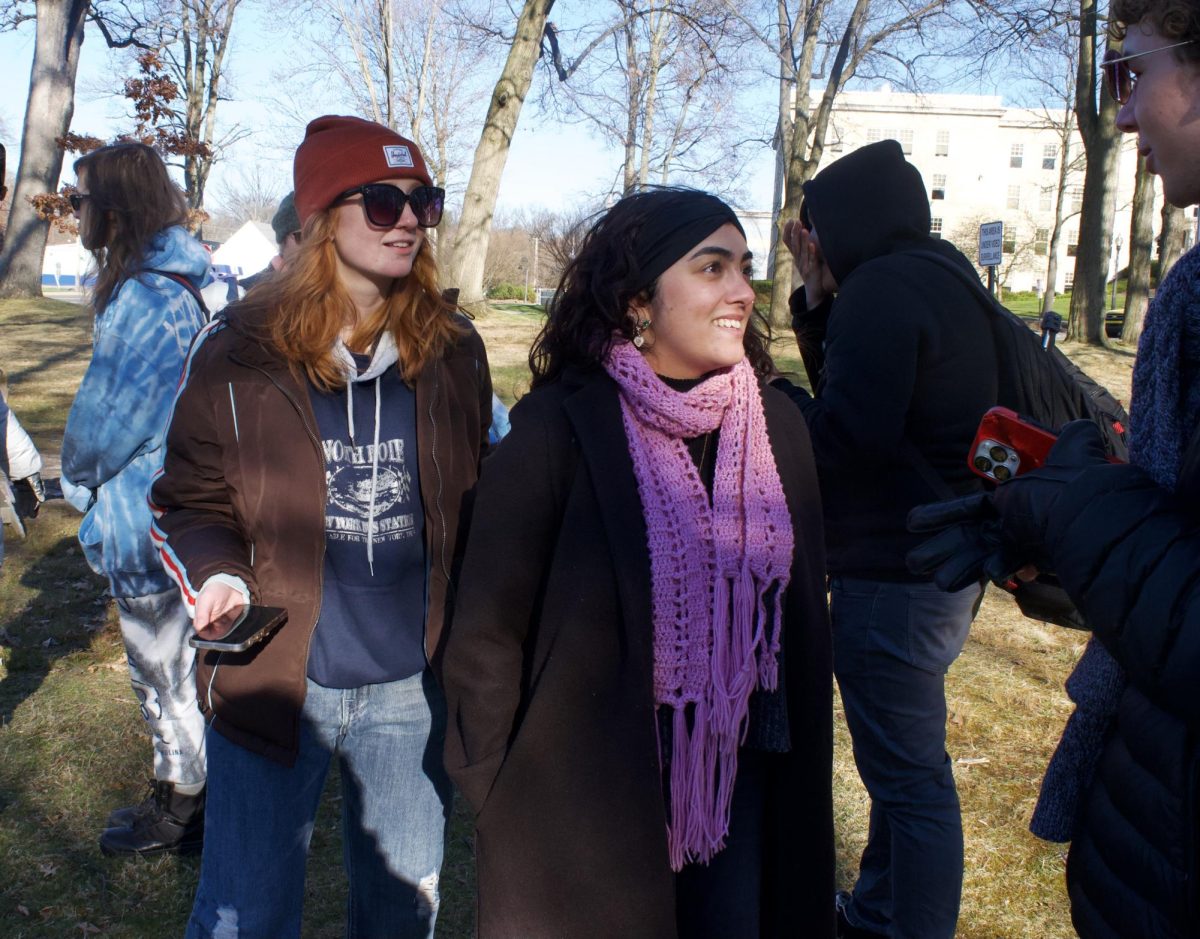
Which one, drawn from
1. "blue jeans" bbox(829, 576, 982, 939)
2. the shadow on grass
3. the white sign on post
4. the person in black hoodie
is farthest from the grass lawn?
the white sign on post

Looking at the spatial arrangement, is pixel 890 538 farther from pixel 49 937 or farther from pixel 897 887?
pixel 49 937

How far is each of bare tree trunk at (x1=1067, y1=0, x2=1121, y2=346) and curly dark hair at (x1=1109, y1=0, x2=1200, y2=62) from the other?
57.9ft

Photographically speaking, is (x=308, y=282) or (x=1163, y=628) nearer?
(x=1163, y=628)

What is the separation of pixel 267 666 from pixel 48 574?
4.79 m

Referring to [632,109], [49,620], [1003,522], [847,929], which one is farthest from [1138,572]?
[632,109]

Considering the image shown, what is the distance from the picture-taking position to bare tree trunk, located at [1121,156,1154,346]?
19.6 metres

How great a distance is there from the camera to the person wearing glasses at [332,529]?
2176 millimetres

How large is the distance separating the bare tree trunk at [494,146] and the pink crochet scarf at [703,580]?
12822mm

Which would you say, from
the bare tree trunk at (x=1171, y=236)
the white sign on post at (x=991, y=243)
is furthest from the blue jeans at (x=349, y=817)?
the bare tree trunk at (x=1171, y=236)

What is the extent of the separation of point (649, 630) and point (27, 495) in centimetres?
263

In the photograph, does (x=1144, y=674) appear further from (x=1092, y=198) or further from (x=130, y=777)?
(x=1092, y=198)

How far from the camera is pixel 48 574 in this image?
6.11 meters

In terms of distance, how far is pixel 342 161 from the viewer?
2.37 metres

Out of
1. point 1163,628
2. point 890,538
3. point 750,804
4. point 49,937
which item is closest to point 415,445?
point 750,804
